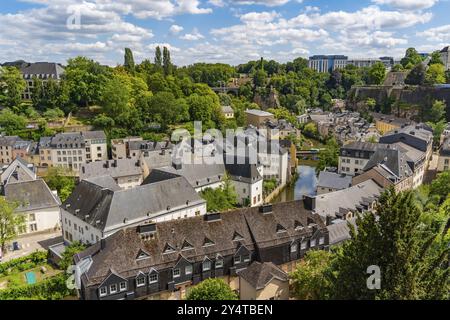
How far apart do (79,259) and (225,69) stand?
10012 centimetres

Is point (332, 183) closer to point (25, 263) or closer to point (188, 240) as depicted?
point (188, 240)

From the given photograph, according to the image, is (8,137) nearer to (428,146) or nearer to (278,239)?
(278,239)

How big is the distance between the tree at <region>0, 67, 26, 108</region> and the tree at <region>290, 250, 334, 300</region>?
Result: 62637 millimetres

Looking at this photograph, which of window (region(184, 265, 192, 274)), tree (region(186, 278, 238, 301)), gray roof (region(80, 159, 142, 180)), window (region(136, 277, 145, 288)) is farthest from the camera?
gray roof (region(80, 159, 142, 180))

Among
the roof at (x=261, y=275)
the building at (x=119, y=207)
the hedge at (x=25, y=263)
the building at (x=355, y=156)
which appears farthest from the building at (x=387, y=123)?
the hedge at (x=25, y=263)

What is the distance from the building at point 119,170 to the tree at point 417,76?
70.1m

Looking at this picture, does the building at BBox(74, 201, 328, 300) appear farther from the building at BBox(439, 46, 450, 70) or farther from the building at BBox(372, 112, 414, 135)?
the building at BBox(439, 46, 450, 70)

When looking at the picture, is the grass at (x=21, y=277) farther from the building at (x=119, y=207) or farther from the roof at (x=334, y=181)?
the roof at (x=334, y=181)

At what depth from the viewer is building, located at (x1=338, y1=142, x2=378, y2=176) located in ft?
159

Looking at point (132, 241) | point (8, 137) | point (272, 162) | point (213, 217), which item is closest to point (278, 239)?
point (213, 217)

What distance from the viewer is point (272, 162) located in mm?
50281

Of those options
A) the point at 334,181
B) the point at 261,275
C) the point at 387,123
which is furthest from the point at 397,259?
the point at 387,123

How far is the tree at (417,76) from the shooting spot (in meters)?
86.2

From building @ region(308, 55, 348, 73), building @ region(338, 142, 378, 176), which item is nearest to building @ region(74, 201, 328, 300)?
building @ region(338, 142, 378, 176)
